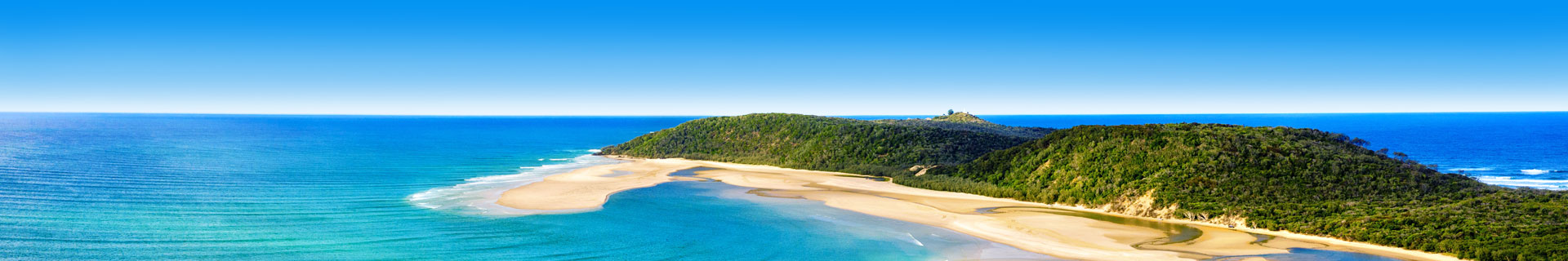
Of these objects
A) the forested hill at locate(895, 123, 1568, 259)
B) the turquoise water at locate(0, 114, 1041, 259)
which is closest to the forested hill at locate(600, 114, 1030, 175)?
the forested hill at locate(895, 123, 1568, 259)

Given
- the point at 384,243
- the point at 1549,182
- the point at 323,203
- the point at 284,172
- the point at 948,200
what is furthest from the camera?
the point at 284,172

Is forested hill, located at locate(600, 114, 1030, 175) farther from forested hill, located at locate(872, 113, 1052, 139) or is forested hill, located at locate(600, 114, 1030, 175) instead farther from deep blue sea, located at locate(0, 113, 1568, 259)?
deep blue sea, located at locate(0, 113, 1568, 259)

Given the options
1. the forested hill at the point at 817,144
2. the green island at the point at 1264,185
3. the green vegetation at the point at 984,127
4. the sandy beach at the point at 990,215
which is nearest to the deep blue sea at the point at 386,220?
the sandy beach at the point at 990,215

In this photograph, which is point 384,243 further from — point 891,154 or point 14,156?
point 14,156

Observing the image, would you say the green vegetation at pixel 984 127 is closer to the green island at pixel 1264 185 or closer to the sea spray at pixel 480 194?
the green island at pixel 1264 185

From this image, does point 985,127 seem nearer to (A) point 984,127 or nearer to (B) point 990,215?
(A) point 984,127

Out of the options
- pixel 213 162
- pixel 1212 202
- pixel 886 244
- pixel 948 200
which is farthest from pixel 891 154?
pixel 213 162
